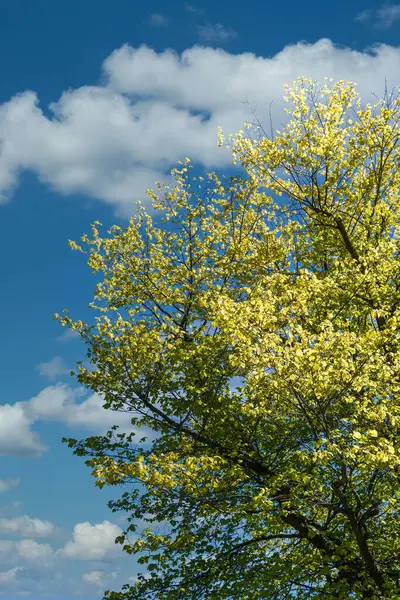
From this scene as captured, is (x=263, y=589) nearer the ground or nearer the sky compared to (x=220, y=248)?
nearer the ground

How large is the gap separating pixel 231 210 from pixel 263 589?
545 inches

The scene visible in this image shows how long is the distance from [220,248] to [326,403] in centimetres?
1157

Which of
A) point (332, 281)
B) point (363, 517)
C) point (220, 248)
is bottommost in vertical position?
point (363, 517)

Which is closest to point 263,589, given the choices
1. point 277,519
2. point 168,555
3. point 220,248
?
point 277,519

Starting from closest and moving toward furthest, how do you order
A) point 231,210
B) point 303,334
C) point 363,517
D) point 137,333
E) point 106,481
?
point 303,334 < point 363,517 < point 106,481 < point 137,333 < point 231,210

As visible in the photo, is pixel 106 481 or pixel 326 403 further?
pixel 106 481

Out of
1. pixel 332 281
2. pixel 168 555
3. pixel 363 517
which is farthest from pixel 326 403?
pixel 168 555

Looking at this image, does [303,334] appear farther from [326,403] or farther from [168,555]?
[168,555]

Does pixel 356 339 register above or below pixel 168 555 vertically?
above

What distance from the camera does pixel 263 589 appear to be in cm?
1666

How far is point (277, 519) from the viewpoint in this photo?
17359mm

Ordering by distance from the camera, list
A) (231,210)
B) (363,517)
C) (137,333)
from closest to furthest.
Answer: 1. (363,517)
2. (137,333)
3. (231,210)

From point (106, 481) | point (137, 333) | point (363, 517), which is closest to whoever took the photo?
point (363, 517)

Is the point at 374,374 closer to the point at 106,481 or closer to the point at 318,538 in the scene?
the point at 318,538
